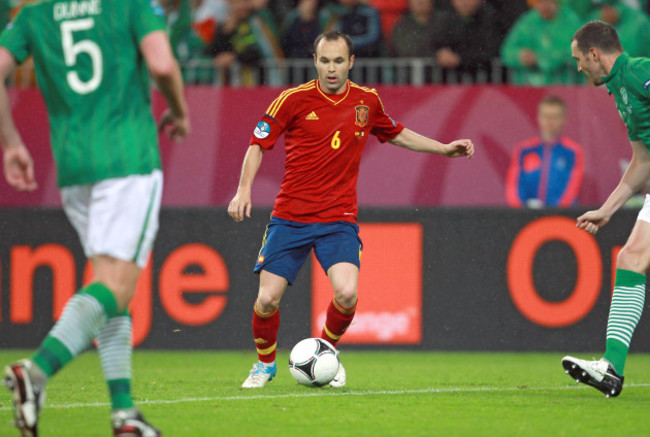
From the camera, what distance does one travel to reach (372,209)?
34.9 feet

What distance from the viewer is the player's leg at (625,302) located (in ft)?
21.6

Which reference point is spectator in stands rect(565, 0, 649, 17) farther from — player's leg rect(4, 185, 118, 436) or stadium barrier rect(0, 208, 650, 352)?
player's leg rect(4, 185, 118, 436)

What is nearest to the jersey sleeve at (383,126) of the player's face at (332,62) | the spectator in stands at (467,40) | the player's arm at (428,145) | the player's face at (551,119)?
the player's arm at (428,145)

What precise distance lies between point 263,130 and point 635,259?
235 centimetres

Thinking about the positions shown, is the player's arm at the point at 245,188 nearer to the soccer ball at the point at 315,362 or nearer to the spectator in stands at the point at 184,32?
the soccer ball at the point at 315,362

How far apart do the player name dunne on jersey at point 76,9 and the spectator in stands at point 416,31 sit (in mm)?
7824

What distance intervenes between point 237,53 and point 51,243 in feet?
10.3

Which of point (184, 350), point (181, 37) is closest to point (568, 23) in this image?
point (181, 37)

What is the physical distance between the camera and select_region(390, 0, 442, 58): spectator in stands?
1225 cm

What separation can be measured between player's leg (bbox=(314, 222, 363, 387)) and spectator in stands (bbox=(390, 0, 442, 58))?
548 centimetres

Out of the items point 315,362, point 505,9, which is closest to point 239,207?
point 315,362

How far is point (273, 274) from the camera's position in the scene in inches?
276

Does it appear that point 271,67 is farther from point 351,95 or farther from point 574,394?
point 574,394

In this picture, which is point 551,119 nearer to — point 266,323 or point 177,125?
point 266,323
